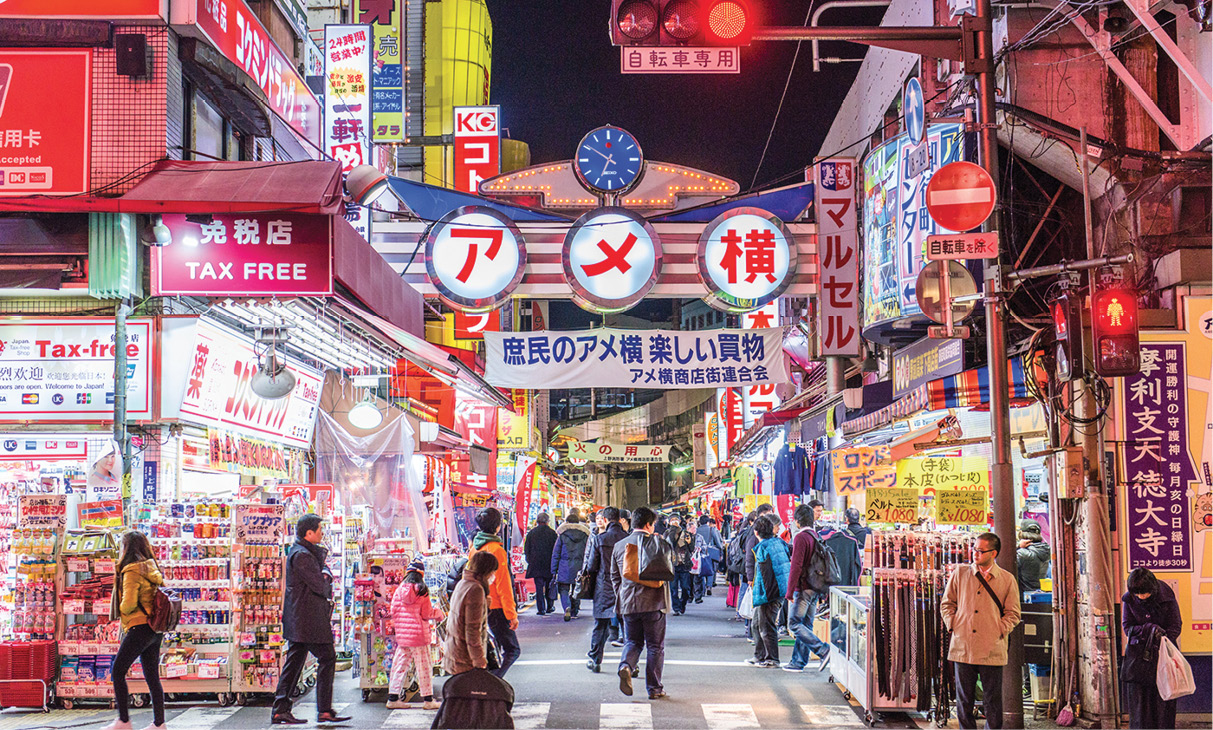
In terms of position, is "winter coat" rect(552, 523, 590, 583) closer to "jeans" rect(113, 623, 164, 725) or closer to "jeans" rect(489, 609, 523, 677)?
"jeans" rect(489, 609, 523, 677)

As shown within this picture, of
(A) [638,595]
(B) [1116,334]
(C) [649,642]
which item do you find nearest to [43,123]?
(A) [638,595]

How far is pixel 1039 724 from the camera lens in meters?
10.2

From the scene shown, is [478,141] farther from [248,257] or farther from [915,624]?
[915,624]

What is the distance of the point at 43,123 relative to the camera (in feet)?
40.8

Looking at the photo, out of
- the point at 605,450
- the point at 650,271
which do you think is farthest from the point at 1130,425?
the point at 605,450

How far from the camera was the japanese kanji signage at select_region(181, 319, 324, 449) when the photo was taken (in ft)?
42.8

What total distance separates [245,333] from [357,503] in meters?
4.24

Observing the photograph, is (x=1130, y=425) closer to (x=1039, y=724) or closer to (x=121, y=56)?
(x=1039, y=724)

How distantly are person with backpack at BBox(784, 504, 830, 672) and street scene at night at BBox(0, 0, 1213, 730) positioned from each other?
0.06 m

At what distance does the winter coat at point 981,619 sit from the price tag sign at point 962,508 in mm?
2406

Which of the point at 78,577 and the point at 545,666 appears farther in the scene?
the point at 545,666

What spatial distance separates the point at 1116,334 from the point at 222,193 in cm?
882

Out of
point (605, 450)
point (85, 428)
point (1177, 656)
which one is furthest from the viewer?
point (605, 450)

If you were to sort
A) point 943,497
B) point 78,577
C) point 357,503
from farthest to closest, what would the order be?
point 357,503 → point 943,497 → point 78,577
